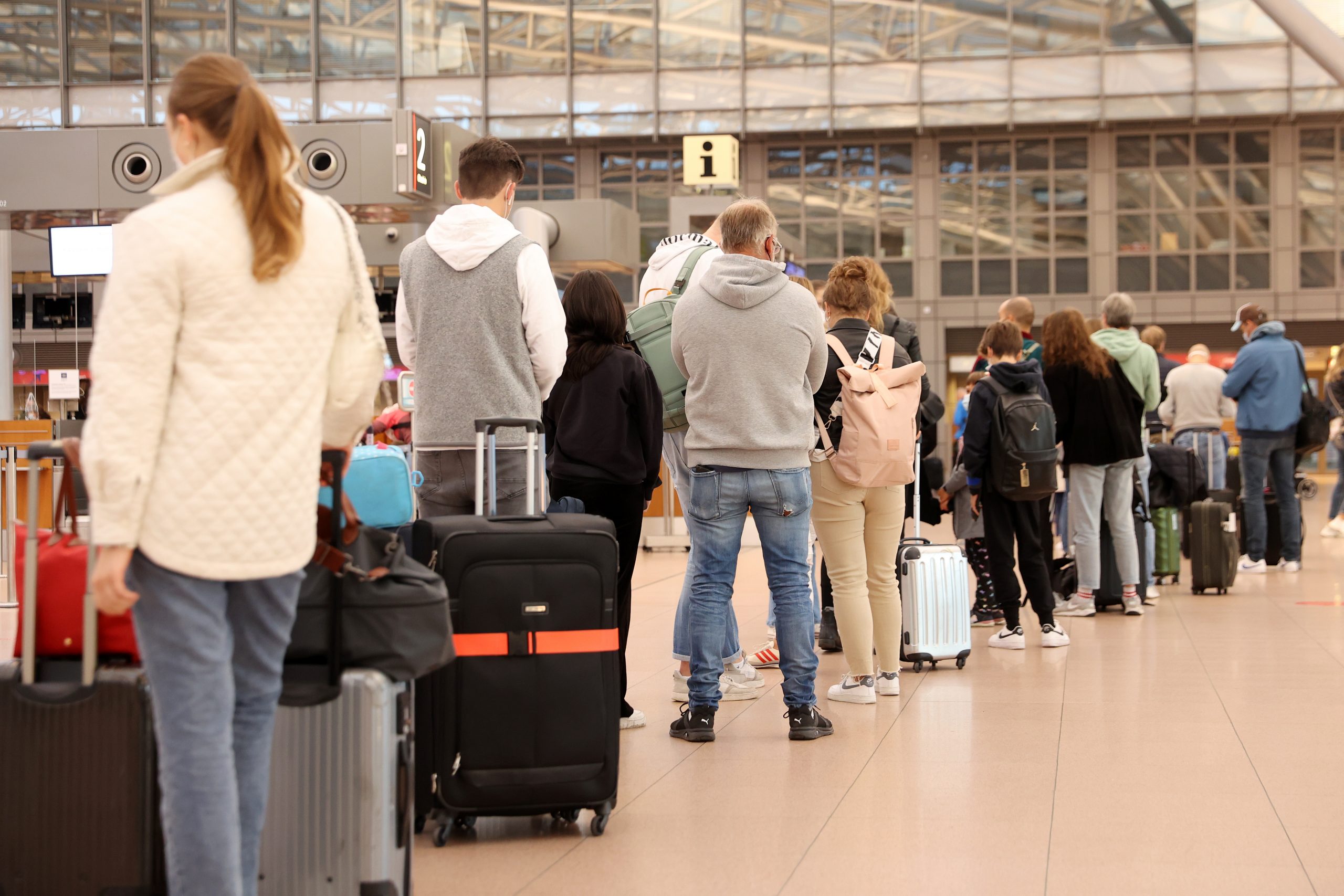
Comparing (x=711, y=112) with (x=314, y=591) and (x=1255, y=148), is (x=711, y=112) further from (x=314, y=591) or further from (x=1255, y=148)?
(x=314, y=591)

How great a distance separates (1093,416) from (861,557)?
10.7 feet

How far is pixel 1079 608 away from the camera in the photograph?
853cm

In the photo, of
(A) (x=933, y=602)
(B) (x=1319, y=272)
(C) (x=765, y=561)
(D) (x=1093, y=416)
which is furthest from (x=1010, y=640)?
(B) (x=1319, y=272)

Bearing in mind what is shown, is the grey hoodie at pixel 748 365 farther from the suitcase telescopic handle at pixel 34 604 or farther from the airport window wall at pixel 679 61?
the airport window wall at pixel 679 61

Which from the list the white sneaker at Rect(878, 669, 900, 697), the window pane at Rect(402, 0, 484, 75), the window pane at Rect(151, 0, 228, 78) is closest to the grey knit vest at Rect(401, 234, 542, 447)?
the white sneaker at Rect(878, 669, 900, 697)

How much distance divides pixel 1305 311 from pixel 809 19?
1090cm

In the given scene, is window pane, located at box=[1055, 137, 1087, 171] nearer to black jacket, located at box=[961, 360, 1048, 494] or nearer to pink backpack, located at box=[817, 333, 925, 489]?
black jacket, located at box=[961, 360, 1048, 494]

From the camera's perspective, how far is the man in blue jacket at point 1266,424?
1062 cm

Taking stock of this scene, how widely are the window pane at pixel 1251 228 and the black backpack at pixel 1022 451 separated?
70.4 ft

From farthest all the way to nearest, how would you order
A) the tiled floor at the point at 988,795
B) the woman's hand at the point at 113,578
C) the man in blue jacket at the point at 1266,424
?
the man in blue jacket at the point at 1266,424 → the tiled floor at the point at 988,795 → the woman's hand at the point at 113,578

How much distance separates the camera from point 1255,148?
26.1 meters

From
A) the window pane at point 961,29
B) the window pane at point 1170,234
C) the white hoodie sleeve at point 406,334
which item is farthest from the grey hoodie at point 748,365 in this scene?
the window pane at point 1170,234

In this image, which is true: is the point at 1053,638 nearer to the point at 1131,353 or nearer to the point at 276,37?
the point at 1131,353

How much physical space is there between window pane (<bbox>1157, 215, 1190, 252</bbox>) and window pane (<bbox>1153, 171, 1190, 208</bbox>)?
23cm
